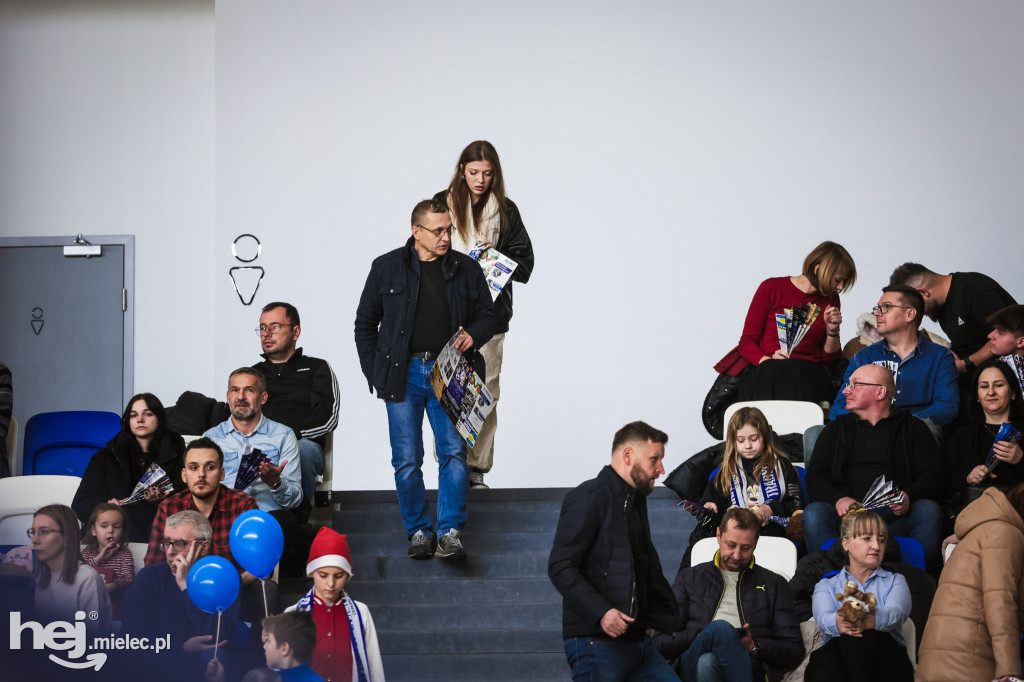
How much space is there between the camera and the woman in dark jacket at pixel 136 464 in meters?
4.84

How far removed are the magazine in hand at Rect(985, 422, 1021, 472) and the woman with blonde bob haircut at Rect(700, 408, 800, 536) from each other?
2.48 feet

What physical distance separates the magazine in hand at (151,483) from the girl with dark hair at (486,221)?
1408 mm

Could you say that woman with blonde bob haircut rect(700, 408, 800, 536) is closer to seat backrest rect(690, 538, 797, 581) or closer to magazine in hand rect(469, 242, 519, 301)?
seat backrest rect(690, 538, 797, 581)

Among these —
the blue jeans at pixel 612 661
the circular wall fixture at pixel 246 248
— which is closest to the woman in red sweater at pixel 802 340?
the blue jeans at pixel 612 661

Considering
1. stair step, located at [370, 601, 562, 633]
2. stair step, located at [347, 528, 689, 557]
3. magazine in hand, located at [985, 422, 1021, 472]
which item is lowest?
stair step, located at [370, 601, 562, 633]

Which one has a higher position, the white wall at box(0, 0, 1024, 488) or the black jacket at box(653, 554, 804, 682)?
the white wall at box(0, 0, 1024, 488)

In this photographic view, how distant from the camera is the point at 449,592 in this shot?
4938 millimetres

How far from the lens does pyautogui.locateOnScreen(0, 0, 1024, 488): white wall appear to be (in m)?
8.02

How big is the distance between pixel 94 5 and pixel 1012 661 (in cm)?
716

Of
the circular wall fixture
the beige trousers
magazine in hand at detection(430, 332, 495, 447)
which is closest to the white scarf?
the beige trousers

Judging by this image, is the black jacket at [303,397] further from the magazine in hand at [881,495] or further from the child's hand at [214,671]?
the magazine in hand at [881,495]

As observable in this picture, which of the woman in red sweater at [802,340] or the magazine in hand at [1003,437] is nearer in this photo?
the magazine in hand at [1003,437]

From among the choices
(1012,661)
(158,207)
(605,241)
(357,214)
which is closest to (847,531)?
(1012,661)

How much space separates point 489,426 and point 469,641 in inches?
51.6
